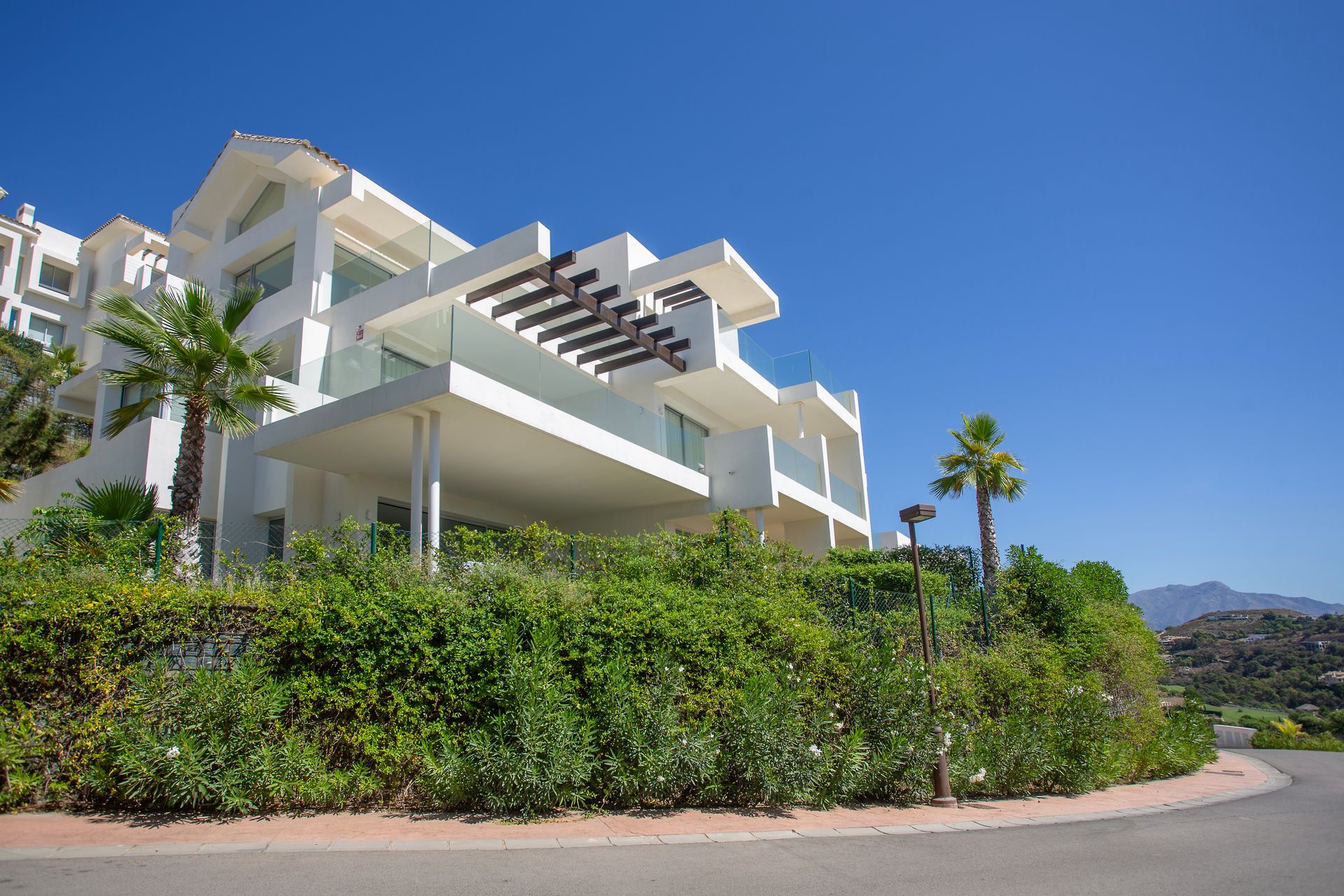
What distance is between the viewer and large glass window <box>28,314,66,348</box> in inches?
1435

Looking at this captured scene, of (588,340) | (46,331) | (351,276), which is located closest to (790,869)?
(588,340)

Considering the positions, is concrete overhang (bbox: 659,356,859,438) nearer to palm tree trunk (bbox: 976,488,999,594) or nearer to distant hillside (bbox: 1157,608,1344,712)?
palm tree trunk (bbox: 976,488,999,594)

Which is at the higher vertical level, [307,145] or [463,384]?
[307,145]

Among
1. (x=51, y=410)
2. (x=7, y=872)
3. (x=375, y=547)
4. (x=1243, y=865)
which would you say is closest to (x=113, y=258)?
(x=51, y=410)

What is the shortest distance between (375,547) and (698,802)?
4.60 metres

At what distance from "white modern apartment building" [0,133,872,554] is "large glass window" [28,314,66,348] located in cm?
1709

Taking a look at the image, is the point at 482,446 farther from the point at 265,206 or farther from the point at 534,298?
the point at 265,206

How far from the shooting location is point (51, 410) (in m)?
19.8

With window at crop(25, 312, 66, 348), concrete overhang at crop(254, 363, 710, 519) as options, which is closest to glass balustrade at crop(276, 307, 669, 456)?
concrete overhang at crop(254, 363, 710, 519)

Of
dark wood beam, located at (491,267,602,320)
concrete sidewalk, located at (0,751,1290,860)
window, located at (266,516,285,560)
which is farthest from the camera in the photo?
dark wood beam, located at (491,267,602,320)

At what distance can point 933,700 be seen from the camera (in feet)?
30.6

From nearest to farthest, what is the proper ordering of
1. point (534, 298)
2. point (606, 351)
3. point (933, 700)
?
point (933, 700) < point (534, 298) < point (606, 351)

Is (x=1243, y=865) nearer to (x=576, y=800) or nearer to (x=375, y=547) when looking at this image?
(x=576, y=800)

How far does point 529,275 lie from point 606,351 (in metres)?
4.12
